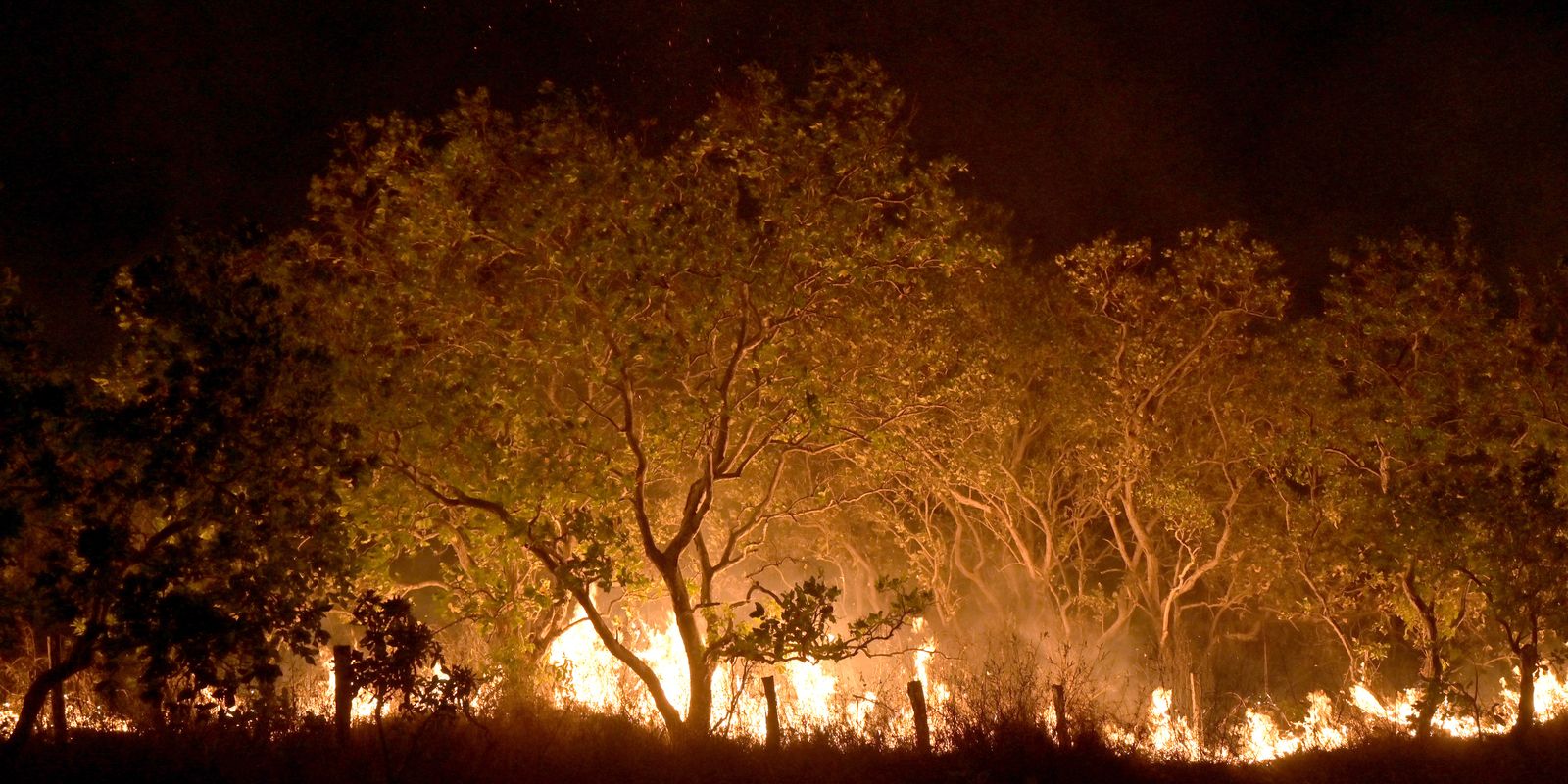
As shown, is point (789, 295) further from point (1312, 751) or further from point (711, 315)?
point (1312, 751)

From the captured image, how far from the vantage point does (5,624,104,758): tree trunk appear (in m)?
8.34

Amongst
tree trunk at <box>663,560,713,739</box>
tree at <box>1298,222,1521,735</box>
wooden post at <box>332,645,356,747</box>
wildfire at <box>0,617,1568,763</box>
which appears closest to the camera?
wooden post at <box>332,645,356,747</box>

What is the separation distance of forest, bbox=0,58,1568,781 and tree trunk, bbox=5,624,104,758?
4 centimetres

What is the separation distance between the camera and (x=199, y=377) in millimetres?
8195

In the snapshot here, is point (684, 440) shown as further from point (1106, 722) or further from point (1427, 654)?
point (1427, 654)

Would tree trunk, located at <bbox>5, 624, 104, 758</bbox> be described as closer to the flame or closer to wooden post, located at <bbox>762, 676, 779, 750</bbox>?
the flame

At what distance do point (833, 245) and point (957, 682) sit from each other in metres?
5.33

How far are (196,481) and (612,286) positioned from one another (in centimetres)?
556

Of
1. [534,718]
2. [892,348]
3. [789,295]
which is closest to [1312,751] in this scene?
[892,348]

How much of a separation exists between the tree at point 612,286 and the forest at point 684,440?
0.20 feet

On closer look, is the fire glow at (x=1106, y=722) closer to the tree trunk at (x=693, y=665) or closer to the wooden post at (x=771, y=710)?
the tree trunk at (x=693, y=665)

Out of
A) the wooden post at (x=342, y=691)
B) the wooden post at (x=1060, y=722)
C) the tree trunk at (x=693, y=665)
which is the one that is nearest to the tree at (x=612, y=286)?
the tree trunk at (x=693, y=665)

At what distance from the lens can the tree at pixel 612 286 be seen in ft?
39.1

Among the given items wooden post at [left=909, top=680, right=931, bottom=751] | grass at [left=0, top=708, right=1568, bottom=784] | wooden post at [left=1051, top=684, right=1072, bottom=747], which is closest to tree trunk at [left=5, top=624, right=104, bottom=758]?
grass at [left=0, top=708, right=1568, bottom=784]
